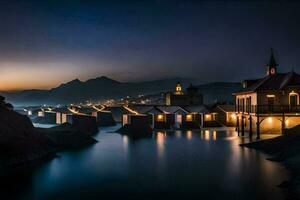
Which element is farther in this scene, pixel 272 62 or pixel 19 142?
pixel 272 62

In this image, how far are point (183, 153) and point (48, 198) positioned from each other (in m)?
20.5

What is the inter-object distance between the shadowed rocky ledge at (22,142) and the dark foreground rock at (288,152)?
1038 inches

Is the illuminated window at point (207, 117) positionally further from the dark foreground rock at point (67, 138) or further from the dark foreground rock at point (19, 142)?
the dark foreground rock at point (19, 142)

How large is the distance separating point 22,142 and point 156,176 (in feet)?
60.5

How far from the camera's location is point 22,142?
1432 inches

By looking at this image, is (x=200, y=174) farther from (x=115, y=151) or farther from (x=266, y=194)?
(x=115, y=151)

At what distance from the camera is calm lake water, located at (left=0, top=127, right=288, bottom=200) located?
72.3ft

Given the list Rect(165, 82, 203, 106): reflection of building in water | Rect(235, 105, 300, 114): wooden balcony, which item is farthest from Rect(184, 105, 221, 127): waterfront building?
Rect(165, 82, 203, 106): reflection of building in water

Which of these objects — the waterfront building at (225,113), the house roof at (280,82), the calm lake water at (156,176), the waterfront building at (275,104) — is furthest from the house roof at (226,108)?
the calm lake water at (156,176)

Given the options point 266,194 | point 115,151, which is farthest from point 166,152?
point 266,194

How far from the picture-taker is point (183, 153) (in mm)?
38812

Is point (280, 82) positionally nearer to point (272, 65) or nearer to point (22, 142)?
point (272, 65)

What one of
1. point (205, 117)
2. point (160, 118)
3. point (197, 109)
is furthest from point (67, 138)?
point (197, 109)

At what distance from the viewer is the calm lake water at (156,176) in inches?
868
